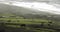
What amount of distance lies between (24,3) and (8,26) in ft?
1.54

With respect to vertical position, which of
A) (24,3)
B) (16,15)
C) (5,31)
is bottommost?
(5,31)

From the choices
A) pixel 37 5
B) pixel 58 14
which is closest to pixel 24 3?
pixel 37 5

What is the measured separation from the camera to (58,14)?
0.94 m

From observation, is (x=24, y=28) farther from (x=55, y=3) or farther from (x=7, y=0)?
(x=7, y=0)

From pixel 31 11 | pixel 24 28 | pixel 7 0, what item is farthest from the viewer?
pixel 7 0

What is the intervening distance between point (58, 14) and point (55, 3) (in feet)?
0.74

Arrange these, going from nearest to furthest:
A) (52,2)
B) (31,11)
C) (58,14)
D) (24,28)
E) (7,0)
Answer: (24,28)
(58,14)
(31,11)
(52,2)
(7,0)

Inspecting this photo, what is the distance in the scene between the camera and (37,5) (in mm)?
1177

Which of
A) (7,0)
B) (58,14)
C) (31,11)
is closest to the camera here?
(58,14)

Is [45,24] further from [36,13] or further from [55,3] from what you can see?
[55,3]

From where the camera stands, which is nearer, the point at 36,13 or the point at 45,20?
the point at 45,20

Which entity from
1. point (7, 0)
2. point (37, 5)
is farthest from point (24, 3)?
point (7, 0)

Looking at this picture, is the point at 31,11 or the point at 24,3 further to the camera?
the point at 24,3

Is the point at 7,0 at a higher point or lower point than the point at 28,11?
higher
